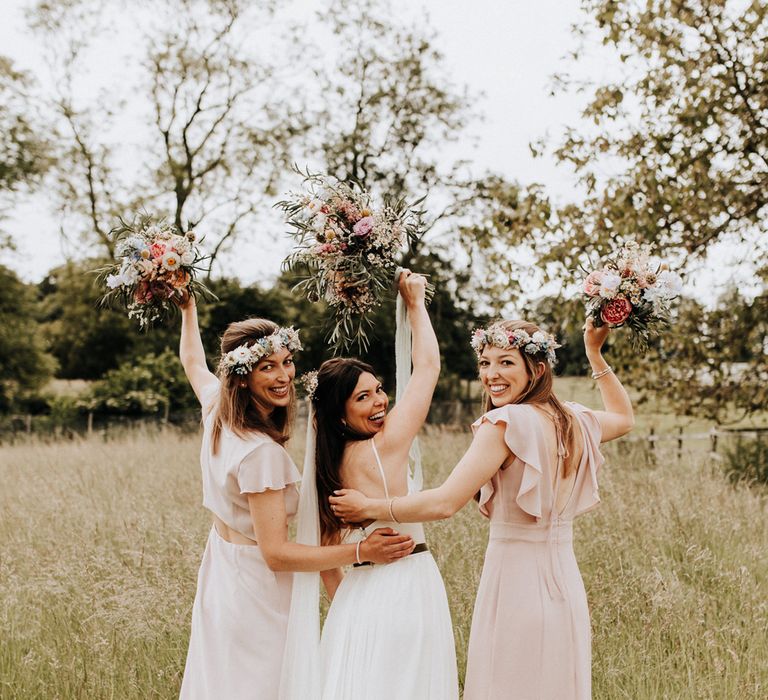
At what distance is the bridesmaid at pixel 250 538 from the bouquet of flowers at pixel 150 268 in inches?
24.0

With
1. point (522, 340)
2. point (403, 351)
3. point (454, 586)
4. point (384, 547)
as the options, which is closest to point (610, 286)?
point (522, 340)

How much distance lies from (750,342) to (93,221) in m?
16.3

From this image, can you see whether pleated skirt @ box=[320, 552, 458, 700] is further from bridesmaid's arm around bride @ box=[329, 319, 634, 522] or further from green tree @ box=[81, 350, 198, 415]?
green tree @ box=[81, 350, 198, 415]

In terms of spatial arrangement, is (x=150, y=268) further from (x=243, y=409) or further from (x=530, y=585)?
(x=530, y=585)

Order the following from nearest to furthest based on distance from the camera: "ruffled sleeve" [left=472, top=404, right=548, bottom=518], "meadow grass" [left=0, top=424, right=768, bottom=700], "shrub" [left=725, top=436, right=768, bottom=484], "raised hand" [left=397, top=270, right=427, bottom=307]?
"ruffled sleeve" [left=472, top=404, right=548, bottom=518]
"raised hand" [left=397, top=270, right=427, bottom=307]
"meadow grass" [left=0, top=424, right=768, bottom=700]
"shrub" [left=725, top=436, right=768, bottom=484]

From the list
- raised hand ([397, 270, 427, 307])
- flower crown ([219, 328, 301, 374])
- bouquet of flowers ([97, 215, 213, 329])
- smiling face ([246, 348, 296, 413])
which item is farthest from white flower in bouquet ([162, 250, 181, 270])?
raised hand ([397, 270, 427, 307])

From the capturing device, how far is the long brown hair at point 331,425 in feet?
9.78

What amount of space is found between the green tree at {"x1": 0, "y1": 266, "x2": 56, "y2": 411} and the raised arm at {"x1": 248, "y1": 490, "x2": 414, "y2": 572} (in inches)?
779

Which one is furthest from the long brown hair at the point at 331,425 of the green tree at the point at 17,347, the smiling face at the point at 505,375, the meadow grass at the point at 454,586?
the green tree at the point at 17,347

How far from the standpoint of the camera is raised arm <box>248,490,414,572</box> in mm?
2816

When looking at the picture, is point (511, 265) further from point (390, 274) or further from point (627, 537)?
point (390, 274)

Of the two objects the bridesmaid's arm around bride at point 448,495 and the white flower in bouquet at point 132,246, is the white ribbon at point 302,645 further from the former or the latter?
the white flower in bouquet at point 132,246

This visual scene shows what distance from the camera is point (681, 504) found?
21.0ft

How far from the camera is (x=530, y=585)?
9.37 feet
